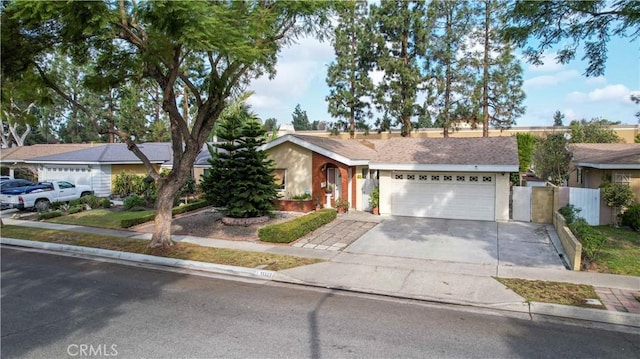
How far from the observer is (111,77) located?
45.1 feet

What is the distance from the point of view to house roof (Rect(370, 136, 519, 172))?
1653cm

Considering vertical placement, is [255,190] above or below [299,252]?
above

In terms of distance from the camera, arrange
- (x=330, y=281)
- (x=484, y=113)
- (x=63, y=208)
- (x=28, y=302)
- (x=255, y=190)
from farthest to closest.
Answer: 1. (x=484, y=113)
2. (x=63, y=208)
3. (x=255, y=190)
4. (x=330, y=281)
5. (x=28, y=302)

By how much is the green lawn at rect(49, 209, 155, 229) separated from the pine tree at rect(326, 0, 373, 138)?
1944 cm

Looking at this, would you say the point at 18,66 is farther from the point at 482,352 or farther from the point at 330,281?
the point at 482,352

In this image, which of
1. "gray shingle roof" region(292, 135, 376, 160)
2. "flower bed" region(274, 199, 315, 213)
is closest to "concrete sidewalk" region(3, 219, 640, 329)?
"flower bed" region(274, 199, 315, 213)

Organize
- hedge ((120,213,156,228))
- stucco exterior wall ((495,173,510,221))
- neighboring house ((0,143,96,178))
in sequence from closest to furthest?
stucco exterior wall ((495,173,510,221)) < hedge ((120,213,156,228)) < neighboring house ((0,143,96,178))

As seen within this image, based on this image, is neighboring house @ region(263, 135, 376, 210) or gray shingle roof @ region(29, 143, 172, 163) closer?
neighboring house @ region(263, 135, 376, 210)

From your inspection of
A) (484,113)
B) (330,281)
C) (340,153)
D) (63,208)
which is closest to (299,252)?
(330,281)

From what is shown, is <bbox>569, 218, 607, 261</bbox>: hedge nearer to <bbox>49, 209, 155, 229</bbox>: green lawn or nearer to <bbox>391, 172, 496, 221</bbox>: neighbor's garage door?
<bbox>391, 172, 496, 221</bbox>: neighbor's garage door

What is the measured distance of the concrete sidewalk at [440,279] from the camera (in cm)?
770

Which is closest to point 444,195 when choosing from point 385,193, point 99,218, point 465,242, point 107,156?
point 385,193

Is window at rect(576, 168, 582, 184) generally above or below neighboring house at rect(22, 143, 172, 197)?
below

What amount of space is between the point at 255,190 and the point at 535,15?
472 inches
